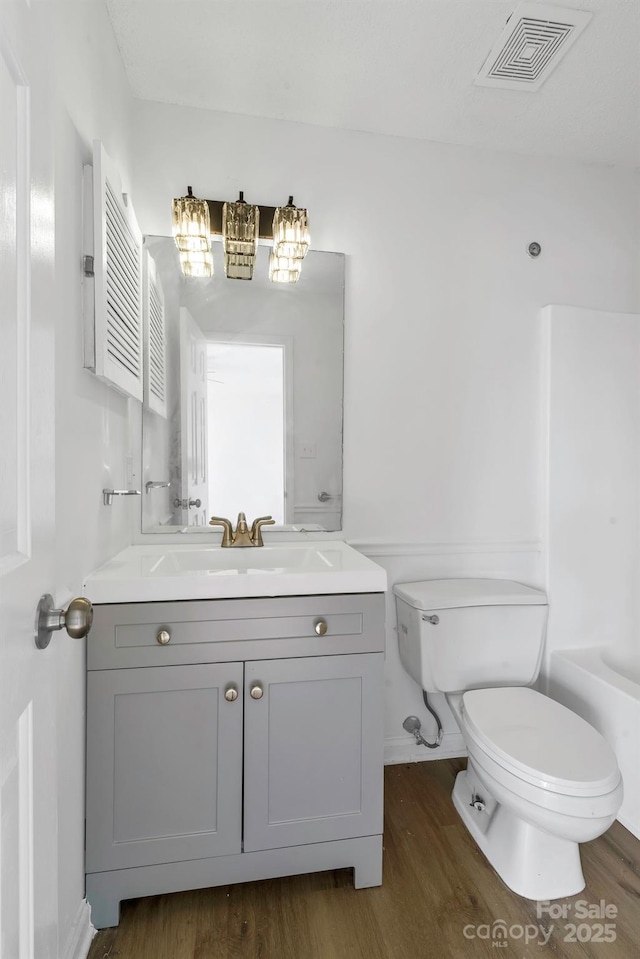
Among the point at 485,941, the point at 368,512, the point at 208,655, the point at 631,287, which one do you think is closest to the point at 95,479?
the point at 208,655

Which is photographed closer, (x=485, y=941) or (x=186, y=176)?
(x=485, y=941)

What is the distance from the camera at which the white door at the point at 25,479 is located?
1.89 feet

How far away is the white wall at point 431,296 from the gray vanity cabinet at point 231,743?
0.62m

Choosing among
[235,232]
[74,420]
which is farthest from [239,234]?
[74,420]

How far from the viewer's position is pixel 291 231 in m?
1.77

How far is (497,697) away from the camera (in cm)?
164

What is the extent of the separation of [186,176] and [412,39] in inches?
33.3

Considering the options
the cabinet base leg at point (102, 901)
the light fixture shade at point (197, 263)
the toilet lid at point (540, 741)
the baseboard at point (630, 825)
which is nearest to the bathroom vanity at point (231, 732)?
the cabinet base leg at point (102, 901)

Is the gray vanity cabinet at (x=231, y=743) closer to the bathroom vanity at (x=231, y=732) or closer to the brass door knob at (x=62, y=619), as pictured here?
the bathroom vanity at (x=231, y=732)

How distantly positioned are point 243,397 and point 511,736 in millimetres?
1372

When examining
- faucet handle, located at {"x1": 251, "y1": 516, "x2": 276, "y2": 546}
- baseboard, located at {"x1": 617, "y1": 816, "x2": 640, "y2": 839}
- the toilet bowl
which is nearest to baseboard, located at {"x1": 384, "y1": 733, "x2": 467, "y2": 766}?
the toilet bowl

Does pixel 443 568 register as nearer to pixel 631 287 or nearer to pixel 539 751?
pixel 539 751

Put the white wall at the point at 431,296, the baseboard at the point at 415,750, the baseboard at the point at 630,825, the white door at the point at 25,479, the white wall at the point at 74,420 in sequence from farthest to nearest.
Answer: the baseboard at the point at 415,750 < the white wall at the point at 431,296 < the baseboard at the point at 630,825 < the white wall at the point at 74,420 < the white door at the point at 25,479

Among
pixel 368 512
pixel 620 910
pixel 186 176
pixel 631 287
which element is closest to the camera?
pixel 620 910
